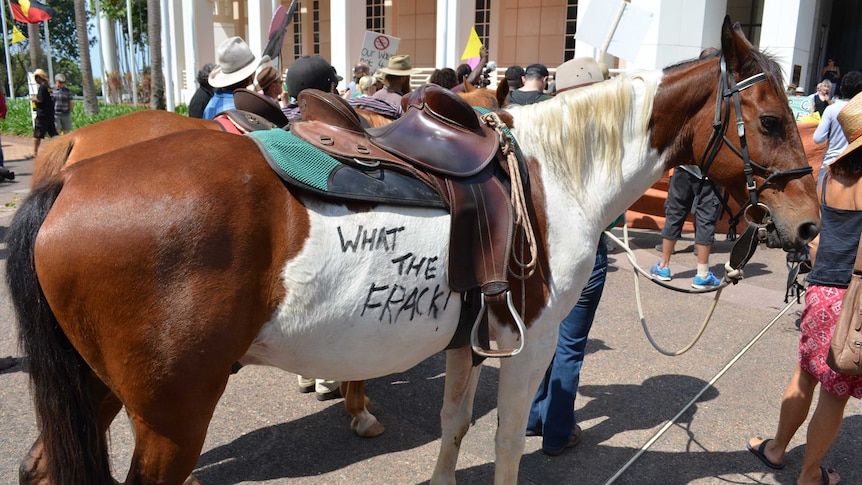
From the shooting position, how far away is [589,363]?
4660 mm

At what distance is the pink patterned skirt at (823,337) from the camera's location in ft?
9.49

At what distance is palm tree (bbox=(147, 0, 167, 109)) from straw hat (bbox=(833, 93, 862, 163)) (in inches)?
818

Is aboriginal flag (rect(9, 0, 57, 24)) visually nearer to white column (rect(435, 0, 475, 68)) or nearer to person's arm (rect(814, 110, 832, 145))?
white column (rect(435, 0, 475, 68))

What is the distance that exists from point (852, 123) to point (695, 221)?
424 cm

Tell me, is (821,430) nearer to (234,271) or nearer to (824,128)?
(234,271)

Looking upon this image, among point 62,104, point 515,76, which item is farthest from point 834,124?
point 62,104

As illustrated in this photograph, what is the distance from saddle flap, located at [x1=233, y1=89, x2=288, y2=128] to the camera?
3.12 metres

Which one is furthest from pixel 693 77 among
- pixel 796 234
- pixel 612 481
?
pixel 612 481

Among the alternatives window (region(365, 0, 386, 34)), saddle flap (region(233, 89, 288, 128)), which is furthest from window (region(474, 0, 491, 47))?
saddle flap (region(233, 89, 288, 128))

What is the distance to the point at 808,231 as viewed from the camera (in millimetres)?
2451

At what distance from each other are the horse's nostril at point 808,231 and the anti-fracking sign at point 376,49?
936cm

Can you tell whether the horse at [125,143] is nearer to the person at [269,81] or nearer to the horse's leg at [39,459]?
the horse's leg at [39,459]

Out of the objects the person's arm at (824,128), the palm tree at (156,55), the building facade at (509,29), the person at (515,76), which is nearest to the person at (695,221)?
the person's arm at (824,128)

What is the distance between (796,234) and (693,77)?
766 mm
